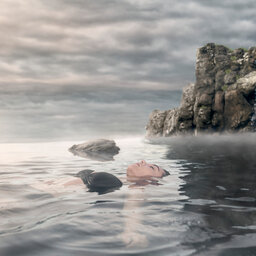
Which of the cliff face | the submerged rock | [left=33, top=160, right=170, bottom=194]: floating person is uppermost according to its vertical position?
the cliff face

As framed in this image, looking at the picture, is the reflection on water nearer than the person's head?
Yes

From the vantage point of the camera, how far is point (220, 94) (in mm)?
77875

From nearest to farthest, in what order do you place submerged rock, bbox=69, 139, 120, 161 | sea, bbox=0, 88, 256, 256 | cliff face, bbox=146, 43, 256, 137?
sea, bbox=0, 88, 256, 256 → submerged rock, bbox=69, 139, 120, 161 → cliff face, bbox=146, 43, 256, 137

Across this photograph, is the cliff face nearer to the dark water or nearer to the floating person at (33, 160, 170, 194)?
the floating person at (33, 160, 170, 194)

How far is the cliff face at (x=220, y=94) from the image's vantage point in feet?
238

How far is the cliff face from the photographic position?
72544mm

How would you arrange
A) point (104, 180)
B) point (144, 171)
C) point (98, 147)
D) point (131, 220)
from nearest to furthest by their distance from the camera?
1. point (131, 220)
2. point (104, 180)
3. point (144, 171)
4. point (98, 147)

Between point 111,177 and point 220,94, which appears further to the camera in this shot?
point 220,94

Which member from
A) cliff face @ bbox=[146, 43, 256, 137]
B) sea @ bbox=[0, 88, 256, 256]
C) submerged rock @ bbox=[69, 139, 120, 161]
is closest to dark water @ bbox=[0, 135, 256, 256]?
sea @ bbox=[0, 88, 256, 256]

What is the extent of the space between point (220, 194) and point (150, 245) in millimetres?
3776

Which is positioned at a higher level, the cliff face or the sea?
the cliff face

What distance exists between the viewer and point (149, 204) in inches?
223

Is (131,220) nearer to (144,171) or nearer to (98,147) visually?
(144,171)

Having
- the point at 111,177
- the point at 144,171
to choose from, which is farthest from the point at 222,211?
the point at 144,171
